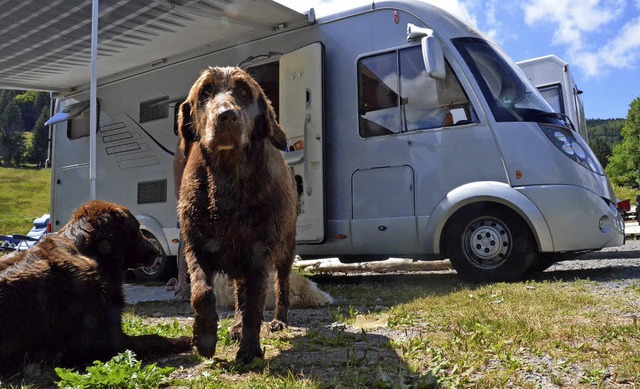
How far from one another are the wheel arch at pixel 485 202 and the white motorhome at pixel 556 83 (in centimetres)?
505

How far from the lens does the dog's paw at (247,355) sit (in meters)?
2.88

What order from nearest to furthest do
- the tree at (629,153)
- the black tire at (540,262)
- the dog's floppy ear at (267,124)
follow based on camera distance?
the dog's floppy ear at (267,124) < the black tire at (540,262) < the tree at (629,153)

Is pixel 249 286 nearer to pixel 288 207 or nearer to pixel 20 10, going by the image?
pixel 288 207

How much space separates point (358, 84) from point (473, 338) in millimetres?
4451

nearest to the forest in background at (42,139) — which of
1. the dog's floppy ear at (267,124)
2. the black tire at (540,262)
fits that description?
the black tire at (540,262)

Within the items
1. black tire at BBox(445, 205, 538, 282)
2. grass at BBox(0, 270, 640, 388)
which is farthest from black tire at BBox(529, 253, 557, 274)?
grass at BBox(0, 270, 640, 388)

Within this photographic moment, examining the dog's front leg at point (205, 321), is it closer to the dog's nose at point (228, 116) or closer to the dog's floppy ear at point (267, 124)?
the dog's nose at point (228, 116)

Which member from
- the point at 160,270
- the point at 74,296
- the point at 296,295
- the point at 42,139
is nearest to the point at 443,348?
the point at 74,296

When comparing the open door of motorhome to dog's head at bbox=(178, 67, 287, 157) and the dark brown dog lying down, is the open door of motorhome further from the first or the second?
the dark brown dog lying down

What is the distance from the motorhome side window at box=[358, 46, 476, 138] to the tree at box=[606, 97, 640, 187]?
248ft

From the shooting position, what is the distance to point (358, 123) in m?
6.96

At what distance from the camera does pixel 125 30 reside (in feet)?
25.0

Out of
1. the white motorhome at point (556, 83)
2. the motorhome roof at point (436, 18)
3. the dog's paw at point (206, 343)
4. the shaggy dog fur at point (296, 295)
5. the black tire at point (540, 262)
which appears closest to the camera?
the dog's paw at point (206, 343)

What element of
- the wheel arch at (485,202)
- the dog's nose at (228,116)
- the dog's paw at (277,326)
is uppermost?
the dog's nose at (228,116)
